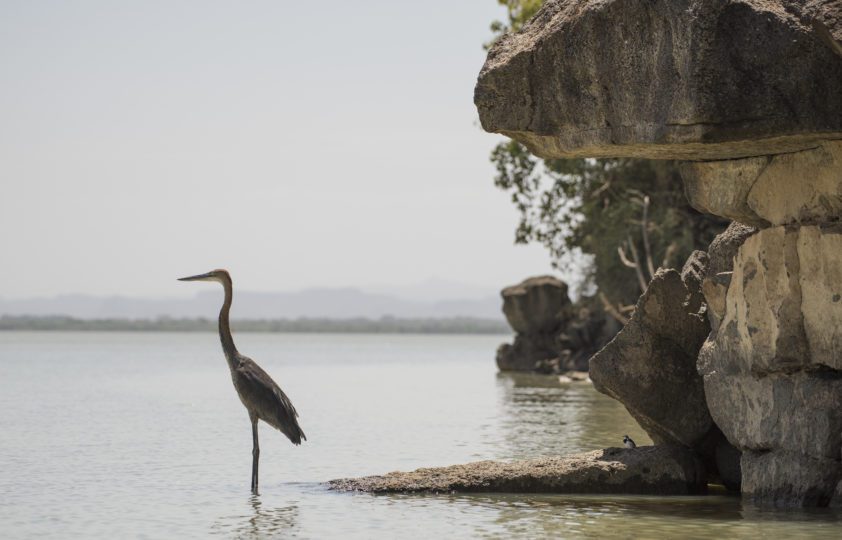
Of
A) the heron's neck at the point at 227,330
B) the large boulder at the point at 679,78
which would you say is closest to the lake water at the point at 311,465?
the heron's neck at the point at 227,330

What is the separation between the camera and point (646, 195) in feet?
132

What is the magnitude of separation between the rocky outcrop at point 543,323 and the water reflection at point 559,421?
812 centimetres

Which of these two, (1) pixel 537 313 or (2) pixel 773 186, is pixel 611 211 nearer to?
(1) pixel 537 313

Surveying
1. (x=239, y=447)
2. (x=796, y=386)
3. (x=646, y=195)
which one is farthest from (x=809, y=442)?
(x=646, y=195)

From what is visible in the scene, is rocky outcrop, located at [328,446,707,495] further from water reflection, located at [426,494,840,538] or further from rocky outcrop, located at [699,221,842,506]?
rocky outcrop, located at [699,221,842,506]

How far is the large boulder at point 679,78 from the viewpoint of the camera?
11.3 m

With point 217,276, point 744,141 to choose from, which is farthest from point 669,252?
point 744,141

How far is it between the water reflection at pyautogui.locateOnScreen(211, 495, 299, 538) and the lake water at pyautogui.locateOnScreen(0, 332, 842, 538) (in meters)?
0.02

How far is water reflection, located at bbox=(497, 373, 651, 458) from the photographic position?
20.4m

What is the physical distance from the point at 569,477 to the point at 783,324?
3.05 meters

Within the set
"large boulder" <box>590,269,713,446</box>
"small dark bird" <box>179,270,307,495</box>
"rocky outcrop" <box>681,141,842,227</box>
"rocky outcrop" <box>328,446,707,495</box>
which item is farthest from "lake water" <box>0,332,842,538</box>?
"rocky outcrop" <box>681,141,842,227</box>

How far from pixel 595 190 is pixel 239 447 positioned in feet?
79.3

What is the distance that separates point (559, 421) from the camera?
997 inches

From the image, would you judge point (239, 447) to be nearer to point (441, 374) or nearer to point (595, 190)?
point (595, 190)
